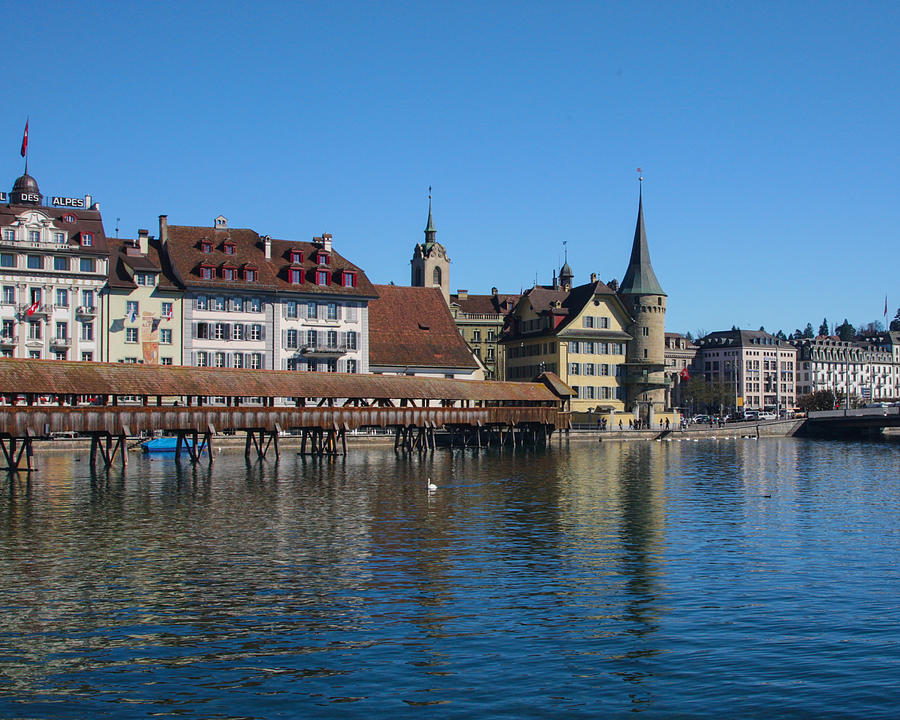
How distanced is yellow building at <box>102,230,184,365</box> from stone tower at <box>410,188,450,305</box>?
183 ft

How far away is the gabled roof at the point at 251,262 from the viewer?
7888 cm

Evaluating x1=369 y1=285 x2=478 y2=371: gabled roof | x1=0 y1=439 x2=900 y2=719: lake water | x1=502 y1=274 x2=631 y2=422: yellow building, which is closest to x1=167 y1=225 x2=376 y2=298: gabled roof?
x1=369 y1=285 x2=478 y2=371: gabled roof

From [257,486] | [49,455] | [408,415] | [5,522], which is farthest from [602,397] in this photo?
[5,522]

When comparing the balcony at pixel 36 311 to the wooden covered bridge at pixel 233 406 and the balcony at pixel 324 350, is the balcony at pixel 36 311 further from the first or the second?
the balcony at pixel 324 350

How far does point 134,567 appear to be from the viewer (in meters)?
25.0

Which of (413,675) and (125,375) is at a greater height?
(125,375)

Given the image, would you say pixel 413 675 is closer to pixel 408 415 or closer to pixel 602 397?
pixel 408 415

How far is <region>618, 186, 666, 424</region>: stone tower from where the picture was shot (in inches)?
4151

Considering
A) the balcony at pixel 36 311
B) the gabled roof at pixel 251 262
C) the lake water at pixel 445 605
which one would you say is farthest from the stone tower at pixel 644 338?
the lake water at pixel 445 605

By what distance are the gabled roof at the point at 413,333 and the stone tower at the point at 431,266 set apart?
112 ft

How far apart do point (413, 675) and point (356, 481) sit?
32447 millimetres

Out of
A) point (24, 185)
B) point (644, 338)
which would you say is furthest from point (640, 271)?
point (24, 185)

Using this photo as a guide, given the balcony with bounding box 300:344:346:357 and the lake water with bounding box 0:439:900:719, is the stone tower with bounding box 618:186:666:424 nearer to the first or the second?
the balcony with bounding box 300:344:346:357

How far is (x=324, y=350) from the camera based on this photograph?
81750 millimetres
